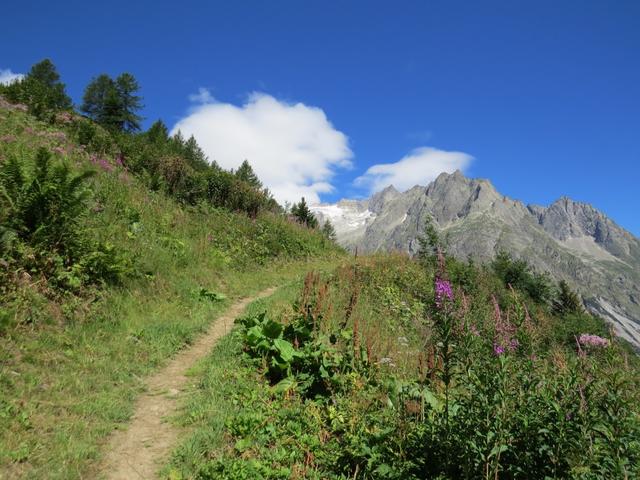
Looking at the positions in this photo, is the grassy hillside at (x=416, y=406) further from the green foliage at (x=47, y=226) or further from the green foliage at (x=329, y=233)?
the green foliage at (x=329, y=233)

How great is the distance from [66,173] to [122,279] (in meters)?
2.55

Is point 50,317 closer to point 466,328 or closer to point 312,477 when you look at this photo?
point 312,477

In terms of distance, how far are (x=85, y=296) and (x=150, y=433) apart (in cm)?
405

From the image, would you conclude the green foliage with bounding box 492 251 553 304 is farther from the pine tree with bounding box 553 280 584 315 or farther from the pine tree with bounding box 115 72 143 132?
the pine tree with bounding box 115 72 143 132

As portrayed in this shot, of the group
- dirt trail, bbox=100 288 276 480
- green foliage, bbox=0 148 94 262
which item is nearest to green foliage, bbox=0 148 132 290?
green foliage, bbox=0 148 94 262

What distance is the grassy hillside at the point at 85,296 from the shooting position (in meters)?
4.88

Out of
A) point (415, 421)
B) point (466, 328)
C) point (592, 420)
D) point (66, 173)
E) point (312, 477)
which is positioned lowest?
point (312, 477)

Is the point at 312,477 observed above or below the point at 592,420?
below

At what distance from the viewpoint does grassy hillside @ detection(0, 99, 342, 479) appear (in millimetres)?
4883

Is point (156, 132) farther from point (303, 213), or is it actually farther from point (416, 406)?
point (416, 406)

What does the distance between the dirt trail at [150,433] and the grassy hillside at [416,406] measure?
0.25 meters

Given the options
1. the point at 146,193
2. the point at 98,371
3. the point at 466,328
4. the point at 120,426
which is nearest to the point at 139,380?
the point at 98,371

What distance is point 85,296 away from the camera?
26.6 feet

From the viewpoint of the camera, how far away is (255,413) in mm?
5488
